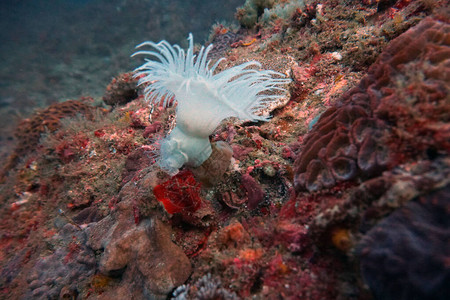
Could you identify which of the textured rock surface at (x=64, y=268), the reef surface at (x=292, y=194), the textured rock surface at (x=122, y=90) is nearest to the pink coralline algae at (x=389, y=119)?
the reef surface at (x=292, y=194)

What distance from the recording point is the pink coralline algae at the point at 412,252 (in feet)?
4.57

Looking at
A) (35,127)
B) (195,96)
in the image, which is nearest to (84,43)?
(35,127)

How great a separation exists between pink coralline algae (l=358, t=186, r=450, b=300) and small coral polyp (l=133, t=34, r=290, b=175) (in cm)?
160

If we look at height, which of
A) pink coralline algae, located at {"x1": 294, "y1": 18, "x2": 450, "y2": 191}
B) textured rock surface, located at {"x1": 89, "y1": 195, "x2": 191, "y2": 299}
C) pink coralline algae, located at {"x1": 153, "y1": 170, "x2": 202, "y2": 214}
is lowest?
textured rock surface, located at {"x1": 89, "y1": 195, "x2": 191, "y2": 299}

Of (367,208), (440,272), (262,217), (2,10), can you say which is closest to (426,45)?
(367,208)

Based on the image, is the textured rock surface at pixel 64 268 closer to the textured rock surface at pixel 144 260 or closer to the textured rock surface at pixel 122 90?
the textured rock surface at pixel 144 260

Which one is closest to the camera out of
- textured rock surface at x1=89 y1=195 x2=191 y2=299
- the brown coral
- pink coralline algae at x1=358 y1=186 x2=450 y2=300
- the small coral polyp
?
pink coralline algae at x1=358 y1=186 x2=450 y2=300

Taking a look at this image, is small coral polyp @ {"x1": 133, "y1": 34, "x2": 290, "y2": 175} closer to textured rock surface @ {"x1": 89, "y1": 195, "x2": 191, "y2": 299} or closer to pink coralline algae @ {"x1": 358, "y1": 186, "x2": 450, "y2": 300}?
textured rock surface @ {"x1": 89, "y1": 195, "x2": 191, "y2": 299}

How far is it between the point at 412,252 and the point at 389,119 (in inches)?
40.3

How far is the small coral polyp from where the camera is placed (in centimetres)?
238

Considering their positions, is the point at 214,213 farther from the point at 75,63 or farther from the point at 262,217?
the point at 75,63

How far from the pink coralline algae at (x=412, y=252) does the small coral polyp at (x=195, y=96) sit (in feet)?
5.24

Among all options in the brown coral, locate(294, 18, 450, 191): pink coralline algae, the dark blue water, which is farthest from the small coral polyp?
the dark blue water

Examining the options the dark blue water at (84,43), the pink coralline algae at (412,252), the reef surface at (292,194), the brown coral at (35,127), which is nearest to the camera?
the pink coralline algae at (412,252)
